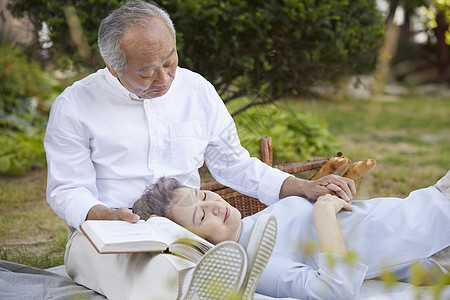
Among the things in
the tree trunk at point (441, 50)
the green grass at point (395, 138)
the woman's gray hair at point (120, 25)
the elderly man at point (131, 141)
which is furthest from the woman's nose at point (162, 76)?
the tree trunk at point (441, 50)

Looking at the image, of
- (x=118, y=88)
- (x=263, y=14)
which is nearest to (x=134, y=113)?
(x=118, y=88)

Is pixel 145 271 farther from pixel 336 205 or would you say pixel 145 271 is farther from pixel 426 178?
pixel 426 178

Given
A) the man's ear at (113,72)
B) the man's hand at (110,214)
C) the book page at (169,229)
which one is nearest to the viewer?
the book page at (169,229)

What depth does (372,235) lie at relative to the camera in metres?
2.57

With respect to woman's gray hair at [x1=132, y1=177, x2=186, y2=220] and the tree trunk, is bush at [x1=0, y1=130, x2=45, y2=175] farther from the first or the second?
the tree trunk

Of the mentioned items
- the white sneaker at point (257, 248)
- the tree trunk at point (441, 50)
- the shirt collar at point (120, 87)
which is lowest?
the tree trunk at point (441, 50)

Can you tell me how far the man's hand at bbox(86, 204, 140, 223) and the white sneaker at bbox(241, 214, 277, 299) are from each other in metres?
0.58

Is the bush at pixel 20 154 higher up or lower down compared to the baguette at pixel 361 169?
lower down

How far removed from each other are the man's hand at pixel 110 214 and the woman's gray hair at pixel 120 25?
24.8 inches

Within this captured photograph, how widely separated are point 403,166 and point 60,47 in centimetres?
412

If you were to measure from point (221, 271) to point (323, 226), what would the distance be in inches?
24.6

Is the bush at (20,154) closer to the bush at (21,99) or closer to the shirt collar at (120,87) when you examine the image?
the bush at (21,99)

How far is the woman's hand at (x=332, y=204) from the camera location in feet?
8.02

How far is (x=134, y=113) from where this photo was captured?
2.88 metres
